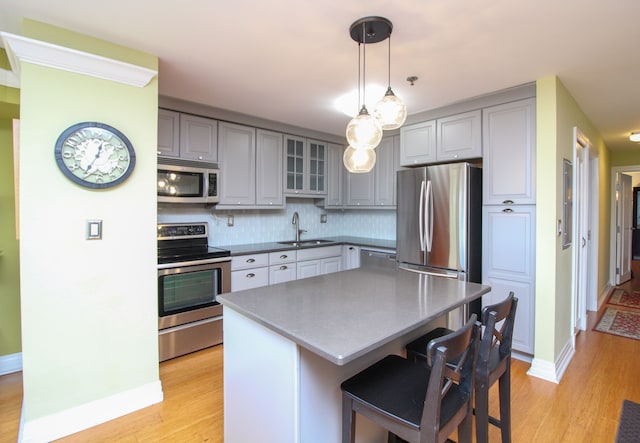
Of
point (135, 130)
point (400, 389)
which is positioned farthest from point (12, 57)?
point (400, 389)

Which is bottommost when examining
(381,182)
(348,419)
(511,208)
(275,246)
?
(348,419)

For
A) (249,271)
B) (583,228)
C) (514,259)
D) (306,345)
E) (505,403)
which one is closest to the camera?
(306,345)

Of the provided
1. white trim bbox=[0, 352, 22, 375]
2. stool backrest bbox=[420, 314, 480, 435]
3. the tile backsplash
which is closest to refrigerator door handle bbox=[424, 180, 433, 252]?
the tile backsplash

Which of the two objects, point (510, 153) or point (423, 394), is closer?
point (423, 394)

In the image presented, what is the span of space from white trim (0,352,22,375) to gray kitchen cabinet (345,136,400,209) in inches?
152

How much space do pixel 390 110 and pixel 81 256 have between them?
2.04 meters

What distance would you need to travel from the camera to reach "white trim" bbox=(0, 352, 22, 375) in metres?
2.62

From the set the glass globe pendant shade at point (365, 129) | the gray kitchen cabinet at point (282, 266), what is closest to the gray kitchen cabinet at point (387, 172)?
the gray kitchen cabinet at point (282, 266)

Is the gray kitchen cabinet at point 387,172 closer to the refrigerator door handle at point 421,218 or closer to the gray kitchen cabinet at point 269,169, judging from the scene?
the refrigerator door handle at point 421,218

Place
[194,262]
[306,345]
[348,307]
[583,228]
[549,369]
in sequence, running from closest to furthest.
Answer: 1. [306,345]
2. [348,307]
3. [549,369]
4. [194,262]
5. [583,228]

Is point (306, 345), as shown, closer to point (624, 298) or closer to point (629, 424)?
point (629, 424)

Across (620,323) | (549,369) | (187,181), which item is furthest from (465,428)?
(620,323)

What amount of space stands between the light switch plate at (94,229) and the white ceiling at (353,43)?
1.14 metres

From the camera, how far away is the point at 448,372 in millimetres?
1169
